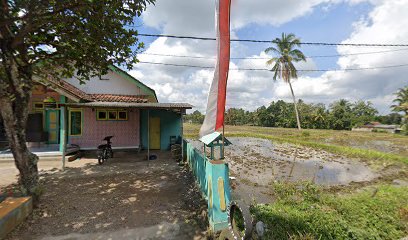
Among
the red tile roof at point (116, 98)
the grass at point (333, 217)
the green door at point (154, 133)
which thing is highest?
the red tile roof at point (116, 98)

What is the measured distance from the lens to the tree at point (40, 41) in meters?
4.52

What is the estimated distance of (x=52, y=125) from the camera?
11164mm

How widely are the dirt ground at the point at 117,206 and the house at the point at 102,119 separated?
3270 millimetres

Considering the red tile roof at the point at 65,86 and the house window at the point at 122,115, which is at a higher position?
the red tile roof at the point at 65,86

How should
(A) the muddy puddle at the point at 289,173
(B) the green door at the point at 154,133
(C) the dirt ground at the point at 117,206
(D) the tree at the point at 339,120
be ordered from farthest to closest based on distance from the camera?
(D) the tree at the point at 339,120, (B) the green door at the point at 154,133, (A) the muddy puddle at the point at 289,173, (C) the dirt ground at the point at 117,206

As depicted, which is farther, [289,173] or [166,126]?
[166,126]

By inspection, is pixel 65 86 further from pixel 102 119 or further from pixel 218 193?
pixel 218 193

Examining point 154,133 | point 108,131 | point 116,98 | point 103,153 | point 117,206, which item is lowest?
point 117,206

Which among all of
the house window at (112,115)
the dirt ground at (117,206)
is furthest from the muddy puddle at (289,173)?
the house window at (112,115)

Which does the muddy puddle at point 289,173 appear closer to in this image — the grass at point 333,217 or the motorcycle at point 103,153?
A: the grass at point 333,217

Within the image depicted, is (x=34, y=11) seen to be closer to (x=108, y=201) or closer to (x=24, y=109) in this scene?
(x=24, y=109)

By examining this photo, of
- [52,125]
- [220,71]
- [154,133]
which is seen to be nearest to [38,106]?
[52,125]

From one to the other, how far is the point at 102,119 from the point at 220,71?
10313mm

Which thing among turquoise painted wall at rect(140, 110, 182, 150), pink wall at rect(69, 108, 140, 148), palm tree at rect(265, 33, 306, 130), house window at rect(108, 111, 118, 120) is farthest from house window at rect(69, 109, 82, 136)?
palm tree at rect(265, 33, 306, 130)
